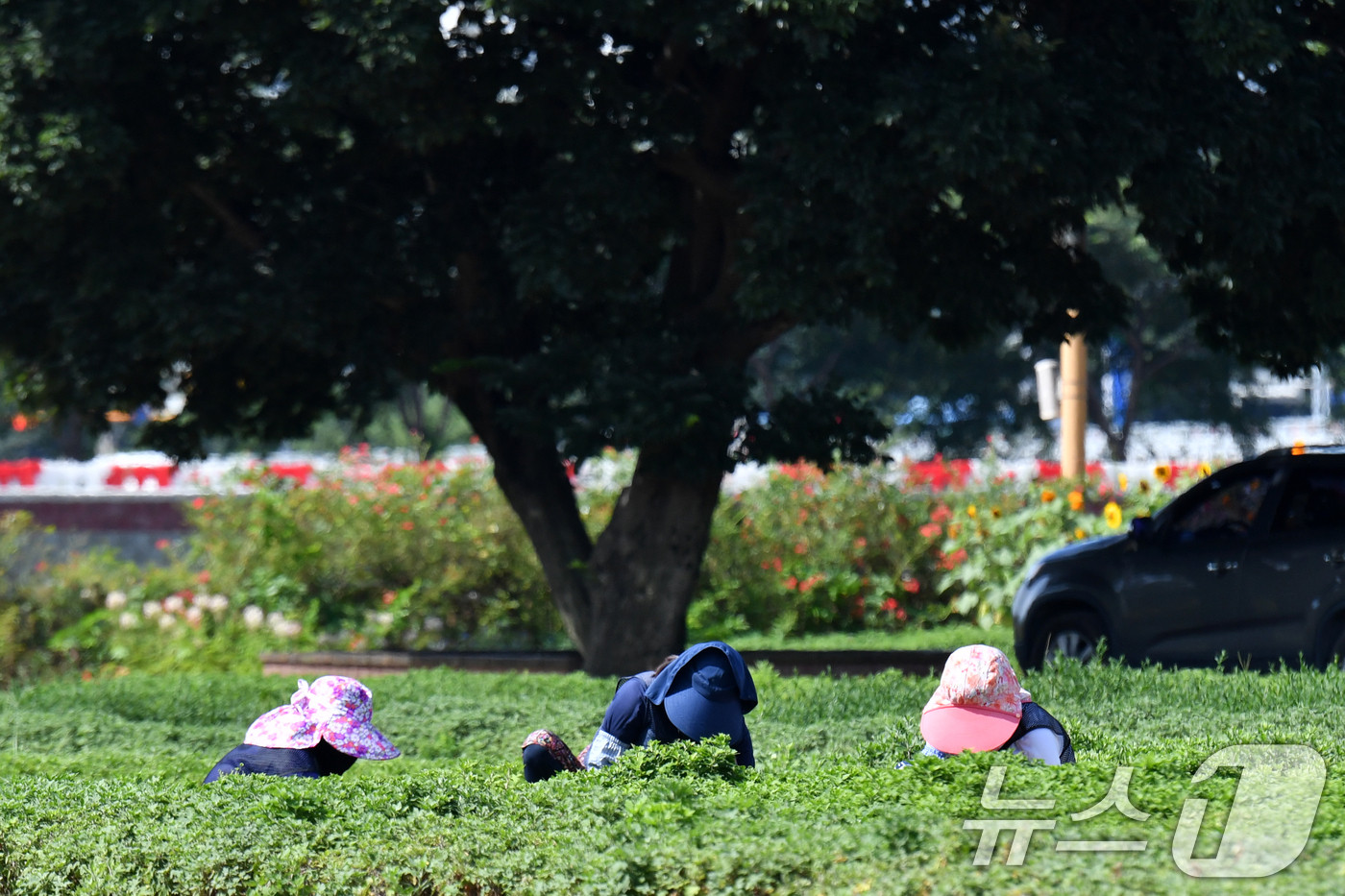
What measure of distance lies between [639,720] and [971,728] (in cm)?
109

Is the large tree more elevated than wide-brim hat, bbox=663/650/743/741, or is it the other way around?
the large tree

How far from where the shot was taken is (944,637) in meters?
12.9

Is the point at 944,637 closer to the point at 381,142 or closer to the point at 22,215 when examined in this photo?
the point at 381,142

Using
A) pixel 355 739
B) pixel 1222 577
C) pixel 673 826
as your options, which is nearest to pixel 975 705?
pixel 673 826

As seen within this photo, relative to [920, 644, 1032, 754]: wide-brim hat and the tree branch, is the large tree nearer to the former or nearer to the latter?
the tree branch

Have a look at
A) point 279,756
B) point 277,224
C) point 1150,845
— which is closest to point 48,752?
point 279,756

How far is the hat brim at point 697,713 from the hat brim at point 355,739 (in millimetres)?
1004

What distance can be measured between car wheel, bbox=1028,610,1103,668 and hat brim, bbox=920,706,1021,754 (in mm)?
5150

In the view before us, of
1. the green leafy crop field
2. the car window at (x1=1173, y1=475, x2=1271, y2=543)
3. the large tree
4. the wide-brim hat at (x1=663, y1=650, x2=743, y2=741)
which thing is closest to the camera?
the green leafy crop field

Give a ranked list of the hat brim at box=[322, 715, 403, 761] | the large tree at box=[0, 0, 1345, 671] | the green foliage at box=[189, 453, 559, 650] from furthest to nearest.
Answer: the green foliage at box=[189, 453, 559, 650] → the large tree at box=[0, 0, 1345, 671] → the hat brim at box=[322, 715, 403, 761]

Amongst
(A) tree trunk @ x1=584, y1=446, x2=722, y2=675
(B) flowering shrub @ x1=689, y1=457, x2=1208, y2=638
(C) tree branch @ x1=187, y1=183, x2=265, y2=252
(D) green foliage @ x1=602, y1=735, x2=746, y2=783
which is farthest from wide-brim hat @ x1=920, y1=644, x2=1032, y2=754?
(B) flowering shrub @ x1=689, y1=457, x2=1208, y2=638

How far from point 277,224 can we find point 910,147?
15.0ft

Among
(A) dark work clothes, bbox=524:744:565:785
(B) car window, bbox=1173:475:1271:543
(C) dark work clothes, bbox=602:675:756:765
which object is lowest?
(A) dark work clothes, bbox=524:744:565:785

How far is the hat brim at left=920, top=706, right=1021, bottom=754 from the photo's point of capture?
14.2ft
